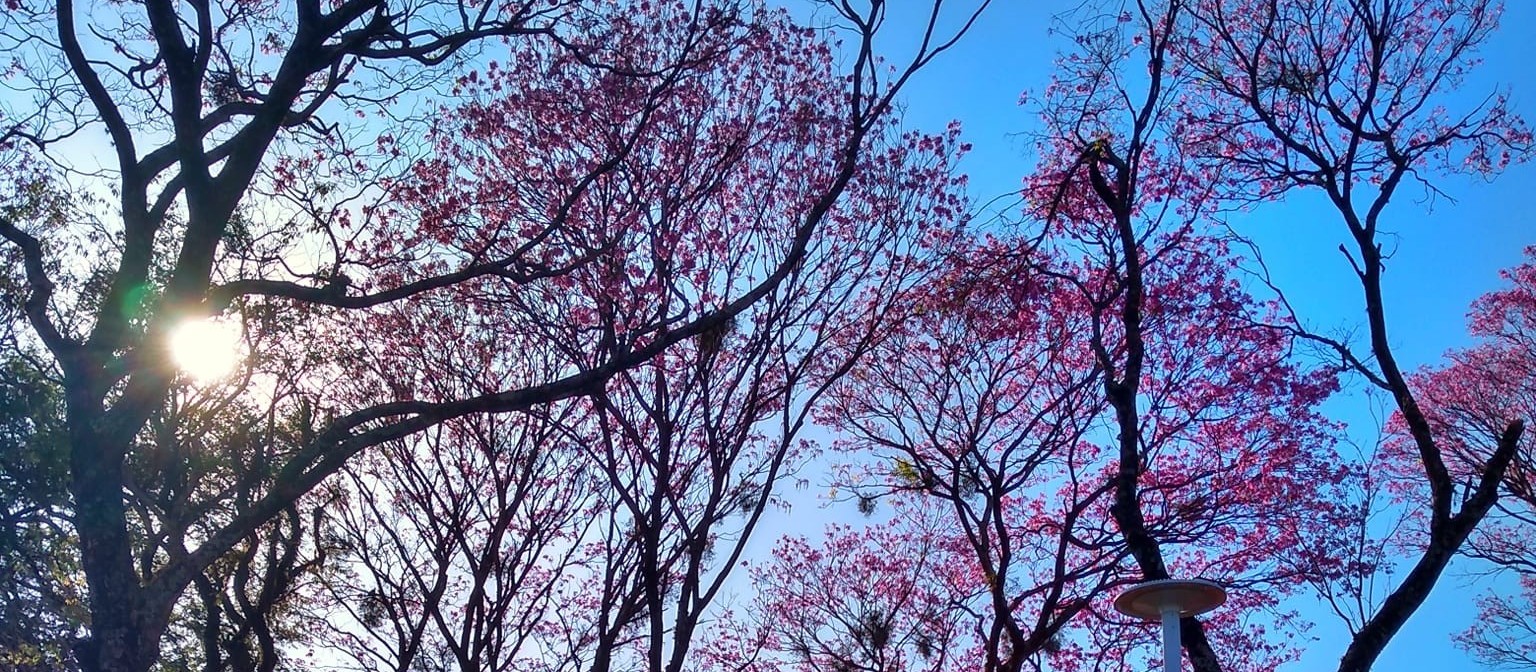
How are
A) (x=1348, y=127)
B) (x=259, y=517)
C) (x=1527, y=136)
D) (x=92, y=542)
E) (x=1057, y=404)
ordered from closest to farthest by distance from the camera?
1. (x=92, y=542)
2. (x=259, y=517)
3. (x=1348, y=127)
4. (x=1527, y=136)
5. (x=1057, y=404)

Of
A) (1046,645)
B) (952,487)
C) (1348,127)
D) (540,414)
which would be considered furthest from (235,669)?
(1348,127)

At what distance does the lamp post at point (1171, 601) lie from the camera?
6242 mm

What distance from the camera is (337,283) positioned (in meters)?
7.62

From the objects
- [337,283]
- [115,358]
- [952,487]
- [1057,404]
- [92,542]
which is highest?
[1057,404]

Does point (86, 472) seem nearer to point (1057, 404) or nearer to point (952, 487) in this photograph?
point (952, 487)

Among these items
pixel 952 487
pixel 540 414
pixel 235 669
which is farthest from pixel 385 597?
pixel 952 487

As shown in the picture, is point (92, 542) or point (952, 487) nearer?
point (92, 542)

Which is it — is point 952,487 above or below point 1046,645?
above

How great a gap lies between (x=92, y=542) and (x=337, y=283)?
2123 mm

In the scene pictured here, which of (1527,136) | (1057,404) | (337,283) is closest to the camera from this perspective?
(337,283)

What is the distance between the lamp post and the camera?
6.24m

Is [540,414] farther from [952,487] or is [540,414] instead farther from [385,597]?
[952,487]

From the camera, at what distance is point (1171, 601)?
636 centimetres

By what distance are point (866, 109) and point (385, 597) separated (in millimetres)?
7619
